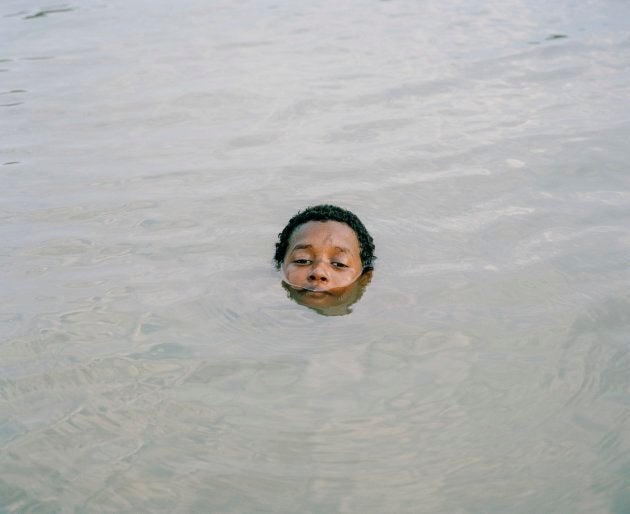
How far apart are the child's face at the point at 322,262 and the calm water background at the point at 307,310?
0.20 metres

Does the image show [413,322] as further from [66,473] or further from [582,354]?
[66,473]

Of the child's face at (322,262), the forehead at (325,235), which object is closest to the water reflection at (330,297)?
the child's face at (322,262)

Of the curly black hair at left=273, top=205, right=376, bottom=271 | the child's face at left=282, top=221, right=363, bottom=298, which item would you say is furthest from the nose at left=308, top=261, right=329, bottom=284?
the curly black hair at left=273, top=205, right=376, bottom=271

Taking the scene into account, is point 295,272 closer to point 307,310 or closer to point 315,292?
point 315,292

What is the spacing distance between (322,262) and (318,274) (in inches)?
6.7

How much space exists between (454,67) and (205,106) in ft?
10.4

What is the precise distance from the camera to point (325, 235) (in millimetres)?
5762

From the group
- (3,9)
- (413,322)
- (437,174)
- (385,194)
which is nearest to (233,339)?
(413,322)

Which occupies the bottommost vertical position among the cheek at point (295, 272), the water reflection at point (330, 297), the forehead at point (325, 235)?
the water reflection at point (330, 297)

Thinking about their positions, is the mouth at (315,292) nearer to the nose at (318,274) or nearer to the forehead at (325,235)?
the nose at (318,274)

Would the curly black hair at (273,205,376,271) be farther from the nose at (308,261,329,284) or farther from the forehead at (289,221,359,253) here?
the nose at (308,261,329,284)

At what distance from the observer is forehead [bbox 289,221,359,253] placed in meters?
5.73

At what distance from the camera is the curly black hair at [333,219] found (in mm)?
5984

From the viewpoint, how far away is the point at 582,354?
4.43 metres
